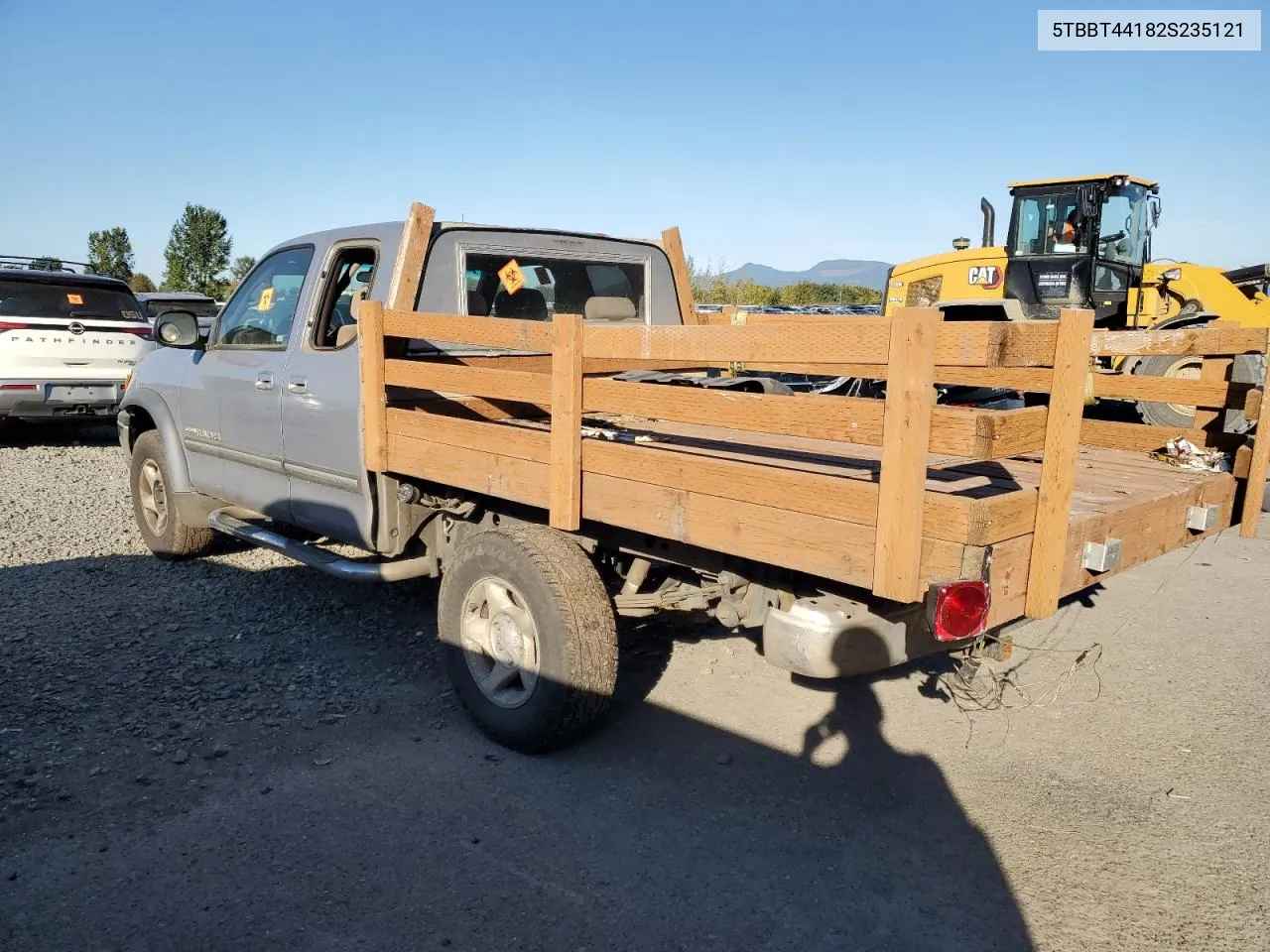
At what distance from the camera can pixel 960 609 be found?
2.54 meters

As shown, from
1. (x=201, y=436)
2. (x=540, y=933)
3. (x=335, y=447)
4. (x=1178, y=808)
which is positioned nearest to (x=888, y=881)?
(x=540, y=933)

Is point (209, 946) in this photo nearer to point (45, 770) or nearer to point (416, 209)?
point (45, 770)

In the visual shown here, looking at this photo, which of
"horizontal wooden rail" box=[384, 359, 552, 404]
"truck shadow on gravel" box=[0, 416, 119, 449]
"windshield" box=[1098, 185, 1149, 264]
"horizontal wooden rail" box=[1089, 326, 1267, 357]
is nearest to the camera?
"horizontal wooden rail" box=[384, 359, 552, 404]

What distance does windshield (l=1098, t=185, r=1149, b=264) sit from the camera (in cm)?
1099

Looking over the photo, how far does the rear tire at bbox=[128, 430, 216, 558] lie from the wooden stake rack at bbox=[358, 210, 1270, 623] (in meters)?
2.61

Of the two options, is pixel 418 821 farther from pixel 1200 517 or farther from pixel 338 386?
pixel 1200 517

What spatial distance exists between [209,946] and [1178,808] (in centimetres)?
329

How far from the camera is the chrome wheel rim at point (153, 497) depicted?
632 cm

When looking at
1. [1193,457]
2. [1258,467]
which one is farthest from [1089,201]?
[1258,467]

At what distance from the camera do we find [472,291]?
4637 mm

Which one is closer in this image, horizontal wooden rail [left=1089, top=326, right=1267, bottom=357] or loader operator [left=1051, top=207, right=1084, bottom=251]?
horizontal wooden rail [left=1089, top=326, right=1267, bottom=357]

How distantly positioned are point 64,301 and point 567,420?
384 inches

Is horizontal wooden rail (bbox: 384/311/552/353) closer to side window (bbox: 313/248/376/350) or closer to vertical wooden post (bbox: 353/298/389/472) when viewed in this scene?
vertical wooden post (bbox: 353/298/389/472)

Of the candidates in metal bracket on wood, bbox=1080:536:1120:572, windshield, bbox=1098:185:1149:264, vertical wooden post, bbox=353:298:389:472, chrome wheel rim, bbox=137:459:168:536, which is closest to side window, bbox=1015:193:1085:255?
windshield, bbox=1098:185:1149:264
